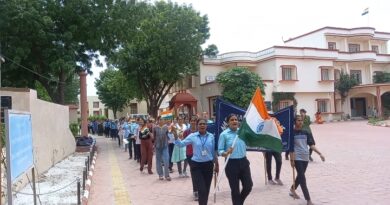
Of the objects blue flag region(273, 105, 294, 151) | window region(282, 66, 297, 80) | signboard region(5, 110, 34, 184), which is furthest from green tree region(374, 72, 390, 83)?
signboard region(5, 110, 34, 184)

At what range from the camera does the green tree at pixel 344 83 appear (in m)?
44.1

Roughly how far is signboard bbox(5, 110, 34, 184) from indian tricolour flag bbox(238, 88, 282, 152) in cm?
345

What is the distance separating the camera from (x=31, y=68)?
2445 cm

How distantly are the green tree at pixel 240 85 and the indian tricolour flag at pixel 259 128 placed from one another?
26.3 meters

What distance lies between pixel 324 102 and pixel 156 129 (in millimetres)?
34017

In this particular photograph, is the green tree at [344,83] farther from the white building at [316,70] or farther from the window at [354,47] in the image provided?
the window at [354,47]

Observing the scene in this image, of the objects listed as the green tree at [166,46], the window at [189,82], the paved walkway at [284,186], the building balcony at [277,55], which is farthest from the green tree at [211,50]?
the paved walkway at [284,186]

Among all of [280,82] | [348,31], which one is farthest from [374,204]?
[348,31]

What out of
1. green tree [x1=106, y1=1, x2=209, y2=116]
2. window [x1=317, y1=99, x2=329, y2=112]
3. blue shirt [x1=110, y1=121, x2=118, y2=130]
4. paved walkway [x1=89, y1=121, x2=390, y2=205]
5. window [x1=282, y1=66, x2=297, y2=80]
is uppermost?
green tree [x1=106, y1=1, x2=209, y2=116]

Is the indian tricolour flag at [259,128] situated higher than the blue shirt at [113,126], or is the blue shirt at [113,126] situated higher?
the indian tricolour flag at [259,128]

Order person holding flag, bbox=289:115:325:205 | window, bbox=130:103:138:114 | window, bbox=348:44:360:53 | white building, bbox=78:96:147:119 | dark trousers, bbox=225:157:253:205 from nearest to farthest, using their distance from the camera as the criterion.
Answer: dark trousers, bbox=225:157:253:205
person holding flag, bbox=289:115:325:205
window, bbox=348:44:360:53
white building, bbox=78:96:147:119
window, bbox=130:103:138:114

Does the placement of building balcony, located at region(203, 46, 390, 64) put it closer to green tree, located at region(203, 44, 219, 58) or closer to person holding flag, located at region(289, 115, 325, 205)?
green tree, located at region(203, 44, 219, 58)

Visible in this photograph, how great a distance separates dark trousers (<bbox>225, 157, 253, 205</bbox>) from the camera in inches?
264

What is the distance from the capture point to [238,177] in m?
6.79
